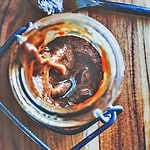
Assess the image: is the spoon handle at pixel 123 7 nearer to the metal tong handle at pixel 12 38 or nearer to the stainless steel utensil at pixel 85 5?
the stainless steel utensil at pixel 85 5

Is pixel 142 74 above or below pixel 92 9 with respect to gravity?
below

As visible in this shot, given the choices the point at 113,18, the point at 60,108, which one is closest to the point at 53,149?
the point at 60,108

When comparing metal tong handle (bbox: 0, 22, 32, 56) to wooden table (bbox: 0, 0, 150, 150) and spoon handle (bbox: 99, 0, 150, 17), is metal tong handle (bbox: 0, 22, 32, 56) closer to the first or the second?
wooden table (bbox: 0, 0, 150, 150)

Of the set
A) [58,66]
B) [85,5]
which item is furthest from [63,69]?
[85,5]

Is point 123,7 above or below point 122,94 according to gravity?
above

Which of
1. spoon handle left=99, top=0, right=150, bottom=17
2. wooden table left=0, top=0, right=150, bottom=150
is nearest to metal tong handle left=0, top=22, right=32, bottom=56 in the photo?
wooden table left=0, top=0, right=150, bottom=150

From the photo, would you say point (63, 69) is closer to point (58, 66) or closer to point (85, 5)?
point (58, 66)

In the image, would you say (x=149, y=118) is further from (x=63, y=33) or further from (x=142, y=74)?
(x=63, y=33)
